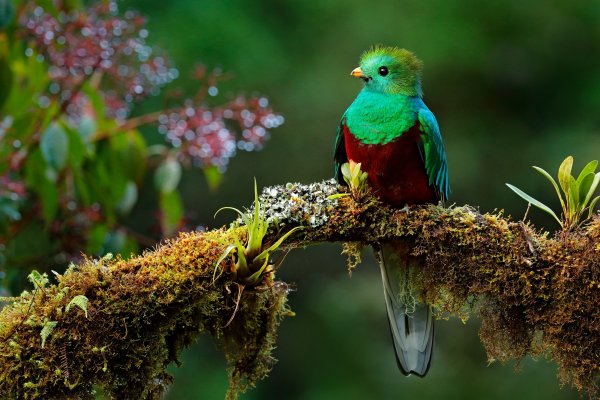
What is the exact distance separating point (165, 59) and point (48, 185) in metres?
0.68

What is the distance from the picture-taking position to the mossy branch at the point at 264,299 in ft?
6.73

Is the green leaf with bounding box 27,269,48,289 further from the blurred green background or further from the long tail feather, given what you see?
the blurred green background

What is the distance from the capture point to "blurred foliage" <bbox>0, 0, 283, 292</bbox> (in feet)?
9.52

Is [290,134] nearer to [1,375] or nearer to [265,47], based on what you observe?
[265,47]

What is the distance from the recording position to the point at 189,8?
7.85m

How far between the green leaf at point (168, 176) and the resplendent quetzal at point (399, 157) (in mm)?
583

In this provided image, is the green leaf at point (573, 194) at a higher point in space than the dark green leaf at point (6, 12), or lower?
lower

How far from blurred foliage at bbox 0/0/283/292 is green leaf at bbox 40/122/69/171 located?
8 cm

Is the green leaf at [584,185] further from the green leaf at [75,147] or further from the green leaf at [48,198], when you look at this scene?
the green leaf at [48,198]

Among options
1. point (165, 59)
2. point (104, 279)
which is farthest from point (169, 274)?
point (165, 59)

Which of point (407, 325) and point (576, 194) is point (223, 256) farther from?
point (576, 194)

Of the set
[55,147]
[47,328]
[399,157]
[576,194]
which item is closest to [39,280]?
[47,328]

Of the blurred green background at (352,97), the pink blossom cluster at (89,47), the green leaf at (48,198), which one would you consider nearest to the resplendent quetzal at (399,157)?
the pink blossom cluster at (89,47)

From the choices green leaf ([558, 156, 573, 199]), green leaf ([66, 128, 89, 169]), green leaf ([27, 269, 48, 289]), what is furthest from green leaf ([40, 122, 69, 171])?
green leaf ([558, 156, 573, 199])
